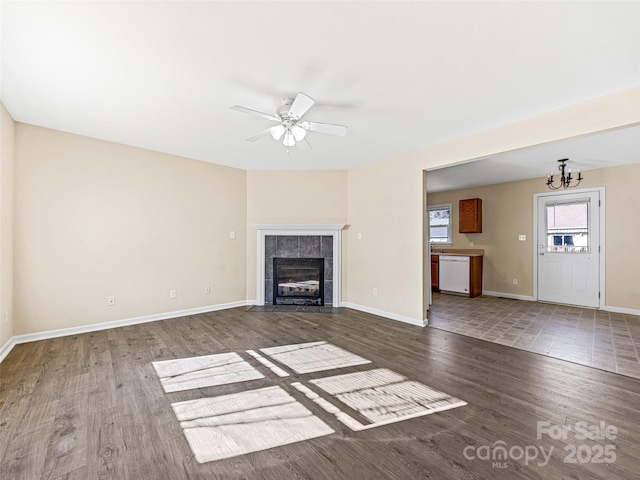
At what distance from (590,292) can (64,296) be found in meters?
8.24

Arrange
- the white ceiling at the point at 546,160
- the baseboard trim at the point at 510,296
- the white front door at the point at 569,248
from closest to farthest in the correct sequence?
the white ceiling at the point at 546,160 < the white front door at the point at 569,248 < the baseboard trim at the point at 510,296

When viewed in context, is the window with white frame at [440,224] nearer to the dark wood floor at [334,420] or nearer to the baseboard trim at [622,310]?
the baseboard trim at [622,310]

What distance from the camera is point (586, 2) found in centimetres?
162

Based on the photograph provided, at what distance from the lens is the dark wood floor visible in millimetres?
1545

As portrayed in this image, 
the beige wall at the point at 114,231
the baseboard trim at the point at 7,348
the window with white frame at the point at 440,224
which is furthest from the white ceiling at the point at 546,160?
the baseboard trim at the point at 7,348

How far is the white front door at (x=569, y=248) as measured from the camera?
5297mm

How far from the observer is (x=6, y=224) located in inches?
123

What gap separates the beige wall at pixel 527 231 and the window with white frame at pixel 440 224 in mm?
133

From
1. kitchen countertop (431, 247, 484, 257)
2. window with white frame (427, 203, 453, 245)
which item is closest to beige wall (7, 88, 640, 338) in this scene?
kitchen countertop (431, 247, 484, 257)

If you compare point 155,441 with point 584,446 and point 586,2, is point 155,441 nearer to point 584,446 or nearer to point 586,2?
point 584,446

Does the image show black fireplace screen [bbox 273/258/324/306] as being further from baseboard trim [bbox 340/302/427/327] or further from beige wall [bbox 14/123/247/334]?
beige wall [bbox 14/123/247/334]

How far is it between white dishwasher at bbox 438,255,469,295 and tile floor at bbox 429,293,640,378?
0.60 m

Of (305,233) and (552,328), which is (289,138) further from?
(552,328)

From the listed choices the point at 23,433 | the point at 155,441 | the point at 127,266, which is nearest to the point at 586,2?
the point at 155,441
